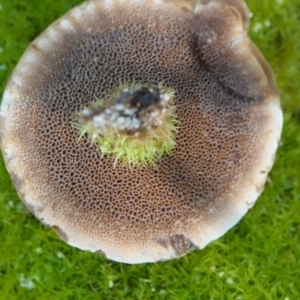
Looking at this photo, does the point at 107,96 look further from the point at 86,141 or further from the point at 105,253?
the point at 105,253

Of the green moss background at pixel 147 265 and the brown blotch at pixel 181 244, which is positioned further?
the green moss background at pixel 147 265

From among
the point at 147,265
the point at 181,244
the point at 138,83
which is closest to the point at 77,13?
the point at 138,83

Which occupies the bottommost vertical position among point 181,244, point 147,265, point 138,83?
point 147,265

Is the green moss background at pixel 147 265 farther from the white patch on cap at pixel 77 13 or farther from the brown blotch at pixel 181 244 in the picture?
the white patch on cap at pixel 77 13

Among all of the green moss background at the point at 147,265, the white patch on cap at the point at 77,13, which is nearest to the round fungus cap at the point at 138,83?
the white patch on cap at the point at 77,13

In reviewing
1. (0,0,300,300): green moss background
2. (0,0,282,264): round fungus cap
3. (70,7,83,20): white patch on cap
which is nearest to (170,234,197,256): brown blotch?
(0,0,282,264): round fungus cap

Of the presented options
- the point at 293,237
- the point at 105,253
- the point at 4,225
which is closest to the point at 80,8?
the point at 105,253

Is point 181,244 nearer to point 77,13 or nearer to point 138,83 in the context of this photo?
point 138,83
